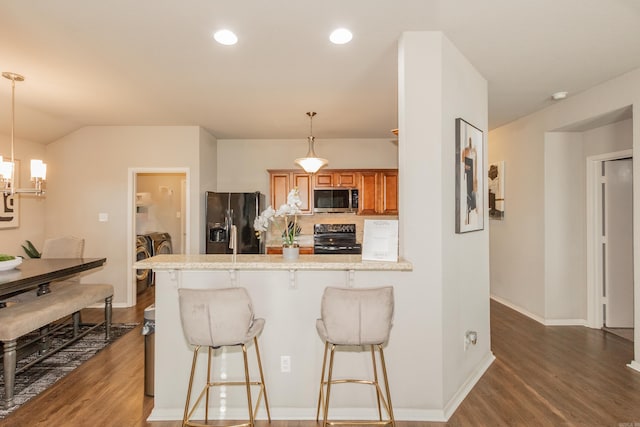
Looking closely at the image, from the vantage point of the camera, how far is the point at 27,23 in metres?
2.25

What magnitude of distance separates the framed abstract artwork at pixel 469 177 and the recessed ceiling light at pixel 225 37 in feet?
5.69

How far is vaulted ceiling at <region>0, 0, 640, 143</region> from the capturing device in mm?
2104

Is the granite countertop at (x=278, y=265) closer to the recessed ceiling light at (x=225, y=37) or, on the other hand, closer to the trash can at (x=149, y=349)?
the trash can at (x=149, y=349)

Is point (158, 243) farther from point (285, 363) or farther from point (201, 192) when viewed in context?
point (285, 363)

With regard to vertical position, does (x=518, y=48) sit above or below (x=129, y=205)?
above

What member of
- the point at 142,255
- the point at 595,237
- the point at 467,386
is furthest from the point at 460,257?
the point at 142,255

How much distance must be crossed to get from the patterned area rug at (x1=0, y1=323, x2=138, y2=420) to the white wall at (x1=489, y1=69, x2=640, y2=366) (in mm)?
4977

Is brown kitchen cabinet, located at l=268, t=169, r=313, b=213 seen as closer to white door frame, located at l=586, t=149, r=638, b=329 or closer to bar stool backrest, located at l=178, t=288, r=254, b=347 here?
bar stool backrest, located at l=178, t=288, r=254, b=347

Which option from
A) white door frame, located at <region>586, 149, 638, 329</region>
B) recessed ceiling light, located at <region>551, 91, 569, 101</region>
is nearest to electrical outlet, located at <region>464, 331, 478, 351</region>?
white door frame, located at <region>586, 149, 638, 329</region>

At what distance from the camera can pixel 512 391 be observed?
2611 mm

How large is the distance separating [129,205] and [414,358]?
14.2ft

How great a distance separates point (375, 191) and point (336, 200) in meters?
0.65

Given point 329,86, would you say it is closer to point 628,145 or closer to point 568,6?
point 568,6

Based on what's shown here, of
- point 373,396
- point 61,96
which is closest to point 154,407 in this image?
point 373,396
